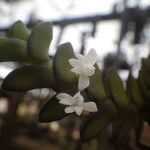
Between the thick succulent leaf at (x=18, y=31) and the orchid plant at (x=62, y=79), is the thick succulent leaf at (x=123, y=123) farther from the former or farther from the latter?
the thick succulent leaf at (x=18, y=31)

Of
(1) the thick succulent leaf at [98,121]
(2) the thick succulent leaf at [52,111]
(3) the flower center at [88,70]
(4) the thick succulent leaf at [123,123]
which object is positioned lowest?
(4) the thick succulent leaf at [123,123]

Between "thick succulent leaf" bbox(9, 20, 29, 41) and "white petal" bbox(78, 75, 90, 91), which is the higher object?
"thick succulent leaf" bbox(9, 20, 29, 41)

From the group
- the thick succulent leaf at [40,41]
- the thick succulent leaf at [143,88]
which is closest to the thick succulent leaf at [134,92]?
the thick succulent leaf at [143,88]

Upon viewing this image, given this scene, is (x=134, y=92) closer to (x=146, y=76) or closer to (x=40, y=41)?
(x=146, y=76)

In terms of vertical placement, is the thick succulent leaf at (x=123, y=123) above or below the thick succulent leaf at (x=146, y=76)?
below

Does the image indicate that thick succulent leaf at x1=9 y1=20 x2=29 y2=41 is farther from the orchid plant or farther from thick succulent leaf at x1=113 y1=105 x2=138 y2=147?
thick succulent leaf at x1=113 y1=105 x2=138 y2=147

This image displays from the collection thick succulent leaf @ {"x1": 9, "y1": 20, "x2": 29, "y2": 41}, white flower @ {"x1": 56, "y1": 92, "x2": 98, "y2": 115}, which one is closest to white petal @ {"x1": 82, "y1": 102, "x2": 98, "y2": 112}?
white flower @ {"x1": 56, "y1": 92, "x2": 98, "y2": 115}

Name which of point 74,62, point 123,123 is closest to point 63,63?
point 74,62
